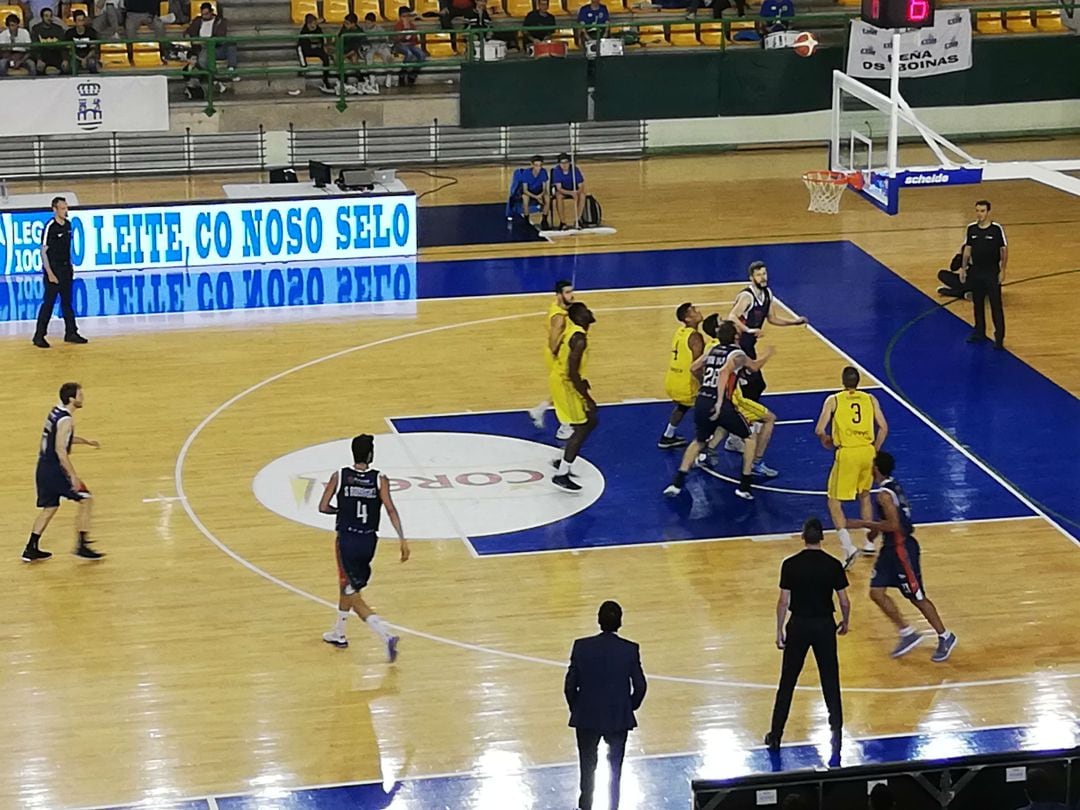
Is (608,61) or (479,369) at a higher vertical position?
(608,61)

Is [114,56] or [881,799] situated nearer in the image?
[881,799]

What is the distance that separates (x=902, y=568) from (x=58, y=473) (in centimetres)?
651

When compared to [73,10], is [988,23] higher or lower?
lower

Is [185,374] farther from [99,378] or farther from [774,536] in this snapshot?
[774,536]

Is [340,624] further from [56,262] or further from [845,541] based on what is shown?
[56,262]

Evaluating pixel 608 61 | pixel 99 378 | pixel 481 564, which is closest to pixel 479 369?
pixel 99 378

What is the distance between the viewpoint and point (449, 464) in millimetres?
17188

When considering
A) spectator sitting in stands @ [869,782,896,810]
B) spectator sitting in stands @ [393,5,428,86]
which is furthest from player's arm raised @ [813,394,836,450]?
spectator sitting in stands @ [393,5,428,86]

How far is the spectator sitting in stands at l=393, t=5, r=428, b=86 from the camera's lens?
30.4 meters

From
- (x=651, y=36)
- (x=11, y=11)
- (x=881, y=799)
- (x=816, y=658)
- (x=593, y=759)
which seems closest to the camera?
(x=881, y=799)

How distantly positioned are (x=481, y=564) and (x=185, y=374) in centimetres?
600

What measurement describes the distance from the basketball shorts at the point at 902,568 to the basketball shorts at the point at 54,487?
6206 mm

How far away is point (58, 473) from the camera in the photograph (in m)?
14.6

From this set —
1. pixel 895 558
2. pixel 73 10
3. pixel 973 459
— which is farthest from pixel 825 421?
pixel 73 10
